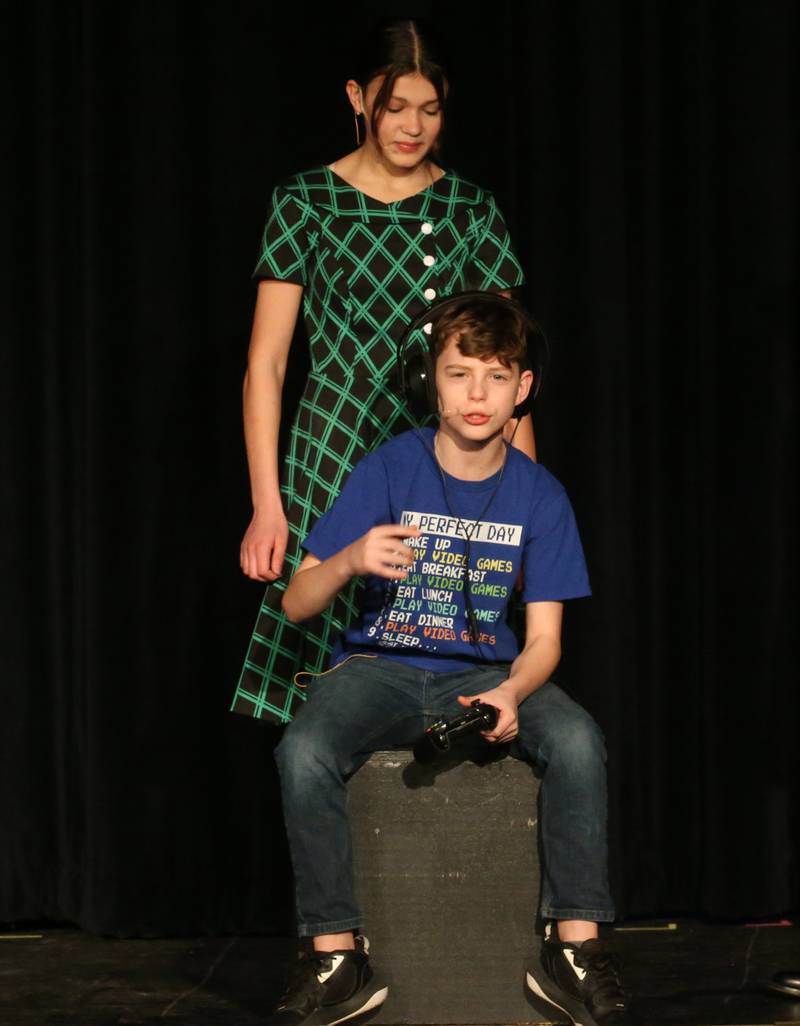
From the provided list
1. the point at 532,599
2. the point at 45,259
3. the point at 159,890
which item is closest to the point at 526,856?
the point at 532,599

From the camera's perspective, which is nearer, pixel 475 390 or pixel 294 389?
pixel 475 390

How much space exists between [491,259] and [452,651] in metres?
0.68

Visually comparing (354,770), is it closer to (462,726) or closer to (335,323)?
(462,726)

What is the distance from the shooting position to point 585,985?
2094 mm

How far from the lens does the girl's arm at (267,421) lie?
2393 mm

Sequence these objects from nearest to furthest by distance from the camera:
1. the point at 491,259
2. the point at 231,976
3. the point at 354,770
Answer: the point at 354,770 < the point at 491,259 < the point at 231,976

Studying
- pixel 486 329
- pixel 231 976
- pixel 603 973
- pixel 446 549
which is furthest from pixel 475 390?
pixel 231 976

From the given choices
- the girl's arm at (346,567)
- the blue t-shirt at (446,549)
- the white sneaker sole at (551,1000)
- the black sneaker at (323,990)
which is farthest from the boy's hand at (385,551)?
the white sneaker sole at (551,1000)

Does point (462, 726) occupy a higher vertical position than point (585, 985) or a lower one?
higher

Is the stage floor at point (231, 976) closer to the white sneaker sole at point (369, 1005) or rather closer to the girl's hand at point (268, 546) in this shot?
the white sneaker sole at point (369, 1005)

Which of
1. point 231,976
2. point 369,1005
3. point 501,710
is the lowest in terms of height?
point 231,976

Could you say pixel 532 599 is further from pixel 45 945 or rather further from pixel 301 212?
pixel 45 945

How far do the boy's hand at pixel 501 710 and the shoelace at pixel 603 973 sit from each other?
316mm

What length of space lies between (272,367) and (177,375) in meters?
0.59
